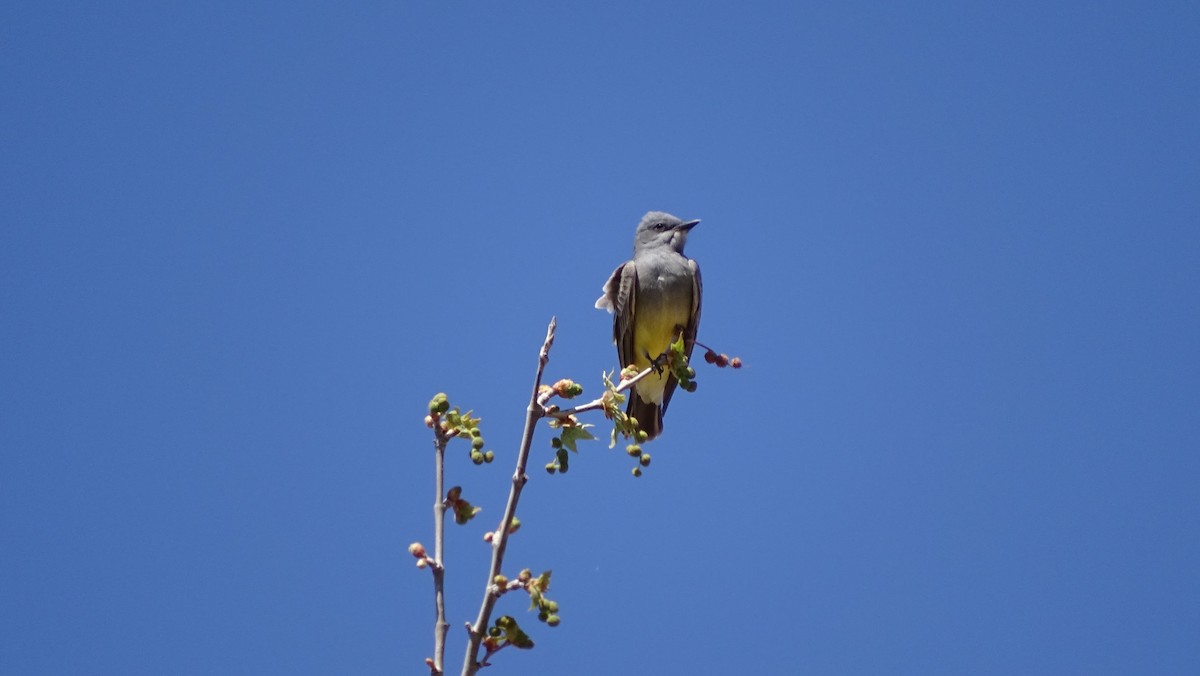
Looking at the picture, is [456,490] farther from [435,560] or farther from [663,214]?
[663,214]

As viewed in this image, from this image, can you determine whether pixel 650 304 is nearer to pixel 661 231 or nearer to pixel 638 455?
pixel 661 231

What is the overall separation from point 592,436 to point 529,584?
2.89 ft

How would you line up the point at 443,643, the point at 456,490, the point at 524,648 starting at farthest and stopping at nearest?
the point at 456,490, the point at 524,648, the point at 443,643

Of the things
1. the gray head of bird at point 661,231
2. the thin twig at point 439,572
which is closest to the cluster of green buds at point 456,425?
the thin twig at point 439,572

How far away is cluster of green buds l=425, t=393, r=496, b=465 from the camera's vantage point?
3.51 m

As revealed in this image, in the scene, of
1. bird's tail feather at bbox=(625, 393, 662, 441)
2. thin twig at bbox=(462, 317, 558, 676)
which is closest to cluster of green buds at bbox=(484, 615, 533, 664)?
thin twig at bbox=(462, 317, 558, 676)

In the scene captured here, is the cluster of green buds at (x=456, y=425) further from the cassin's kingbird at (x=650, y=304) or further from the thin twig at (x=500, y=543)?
the cassin's kingbird at (x=650, y=304)

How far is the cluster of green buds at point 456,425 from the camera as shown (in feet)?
11.5

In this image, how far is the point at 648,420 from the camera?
9.31m

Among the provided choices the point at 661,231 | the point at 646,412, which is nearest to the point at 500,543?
the point at 646,412

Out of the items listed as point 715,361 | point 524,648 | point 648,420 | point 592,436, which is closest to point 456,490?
point 524,648

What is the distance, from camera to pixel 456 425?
357cm

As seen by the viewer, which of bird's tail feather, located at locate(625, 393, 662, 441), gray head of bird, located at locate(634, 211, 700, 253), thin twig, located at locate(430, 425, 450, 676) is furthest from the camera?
gray head of bird, located at locate(634, 211, 700, 253)

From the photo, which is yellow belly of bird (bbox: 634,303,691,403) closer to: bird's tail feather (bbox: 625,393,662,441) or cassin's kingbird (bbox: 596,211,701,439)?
cassin's kingbird (bbox: 596,211,701,439)
